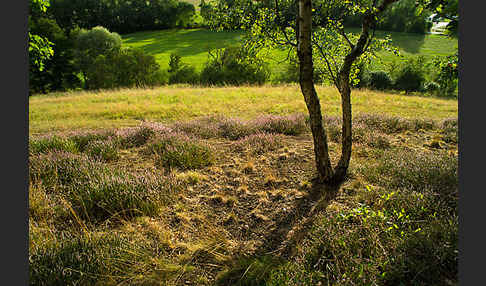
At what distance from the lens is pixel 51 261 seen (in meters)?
3.12

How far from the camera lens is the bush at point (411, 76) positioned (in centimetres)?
2919

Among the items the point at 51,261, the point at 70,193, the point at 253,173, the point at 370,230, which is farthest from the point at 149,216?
the point at 370,230

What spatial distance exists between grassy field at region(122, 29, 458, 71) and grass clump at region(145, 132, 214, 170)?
3658 centimetres

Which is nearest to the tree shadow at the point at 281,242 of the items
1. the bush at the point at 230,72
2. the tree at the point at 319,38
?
the tree at the point at 319,38

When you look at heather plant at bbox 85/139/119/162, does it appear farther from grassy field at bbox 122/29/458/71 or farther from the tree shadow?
grassy field at bbox 122/29/458/71

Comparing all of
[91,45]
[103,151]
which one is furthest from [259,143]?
[91,45]

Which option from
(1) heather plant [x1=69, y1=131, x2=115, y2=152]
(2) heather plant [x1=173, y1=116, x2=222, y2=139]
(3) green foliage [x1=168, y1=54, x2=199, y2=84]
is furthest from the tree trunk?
(3) green foliage [x1=168, y1=54, x2=199, y2=84]

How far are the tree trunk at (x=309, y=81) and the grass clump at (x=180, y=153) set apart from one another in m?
3.05

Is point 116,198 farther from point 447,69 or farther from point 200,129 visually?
point 447,69

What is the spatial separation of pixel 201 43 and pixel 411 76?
49.5 meters

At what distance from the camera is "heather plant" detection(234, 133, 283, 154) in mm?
7414

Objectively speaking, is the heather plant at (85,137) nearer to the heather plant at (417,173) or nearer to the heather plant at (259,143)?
the heather plant at (259,143)

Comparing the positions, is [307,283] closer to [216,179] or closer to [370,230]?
[370,230]

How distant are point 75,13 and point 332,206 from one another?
84037 mm
